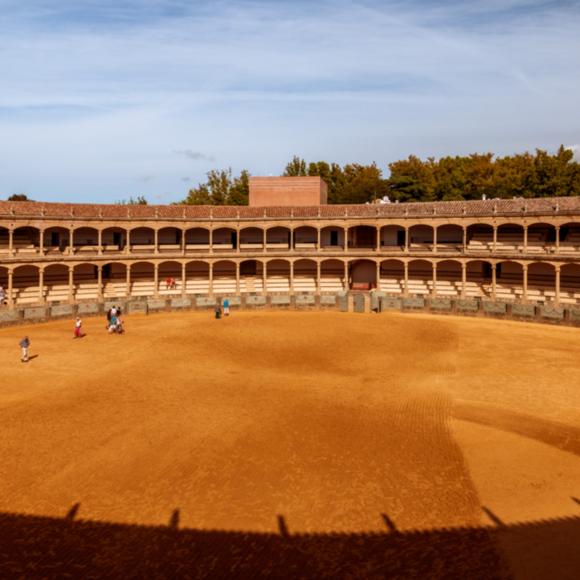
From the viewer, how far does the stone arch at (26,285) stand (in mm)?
38938

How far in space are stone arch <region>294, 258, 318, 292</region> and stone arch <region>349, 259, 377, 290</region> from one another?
387cm

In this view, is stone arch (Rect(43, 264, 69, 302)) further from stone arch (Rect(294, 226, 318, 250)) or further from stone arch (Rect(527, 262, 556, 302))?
stone arch (Rect(527, 262, 556, 302))

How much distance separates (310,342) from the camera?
28406 millimetres

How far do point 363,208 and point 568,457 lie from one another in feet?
116

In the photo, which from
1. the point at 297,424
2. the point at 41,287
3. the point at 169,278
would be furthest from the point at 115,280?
the point at 297,424

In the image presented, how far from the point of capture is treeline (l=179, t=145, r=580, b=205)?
184 ft

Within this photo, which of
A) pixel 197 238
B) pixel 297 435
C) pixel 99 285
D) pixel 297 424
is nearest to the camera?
pixel 297 435

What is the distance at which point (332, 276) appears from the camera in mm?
48906

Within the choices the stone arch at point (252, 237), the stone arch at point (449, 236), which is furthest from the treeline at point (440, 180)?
the stone arch at point (252, 237)

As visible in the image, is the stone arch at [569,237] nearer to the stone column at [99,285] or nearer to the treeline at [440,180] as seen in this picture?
the treeline at [440,180]

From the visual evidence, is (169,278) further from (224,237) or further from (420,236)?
(420,236)

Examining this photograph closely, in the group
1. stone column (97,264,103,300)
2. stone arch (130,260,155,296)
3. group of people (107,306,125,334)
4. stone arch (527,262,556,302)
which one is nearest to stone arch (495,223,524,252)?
stone arch (527,262,556,302)

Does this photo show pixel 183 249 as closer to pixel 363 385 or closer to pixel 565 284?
pixel 363 385

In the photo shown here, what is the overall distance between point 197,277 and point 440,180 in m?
39.8
